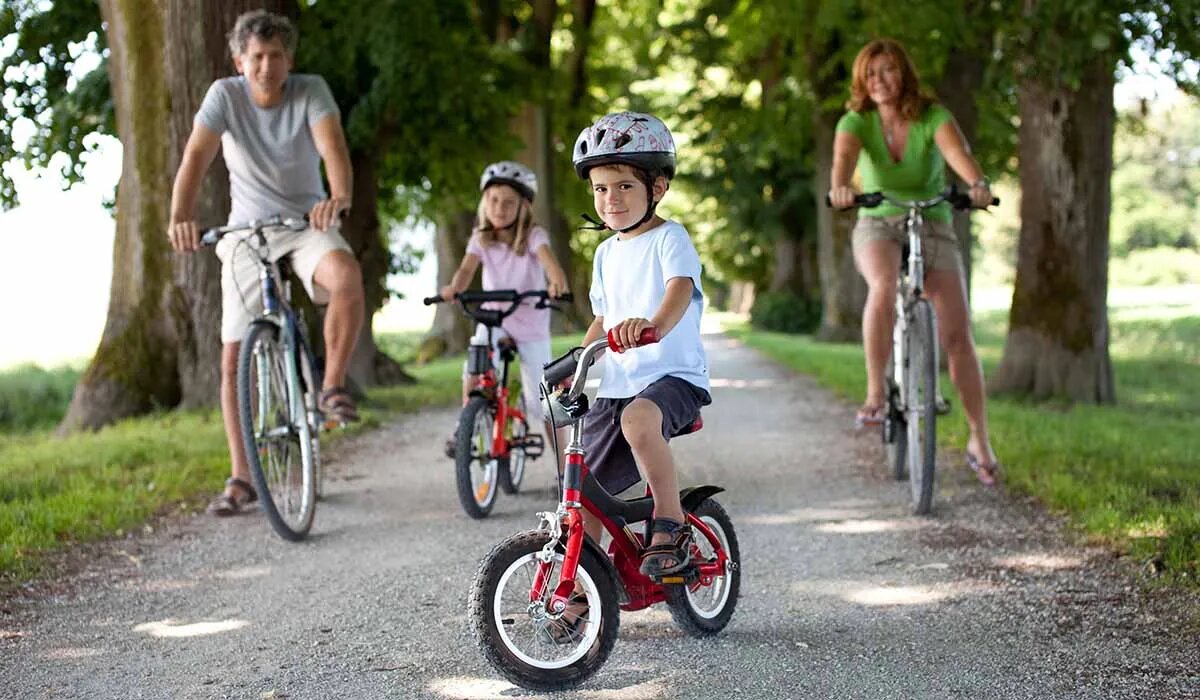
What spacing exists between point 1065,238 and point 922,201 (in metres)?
5.68

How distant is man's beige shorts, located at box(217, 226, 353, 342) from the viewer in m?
6.81

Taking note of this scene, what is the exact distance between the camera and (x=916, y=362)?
700 centimetres

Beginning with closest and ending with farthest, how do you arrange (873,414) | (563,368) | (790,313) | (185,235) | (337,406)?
1. (563,368)
2. (185,235)
3. (337,406)
4. (873,414)
5. (790,313)

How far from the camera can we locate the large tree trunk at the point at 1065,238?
477 inches

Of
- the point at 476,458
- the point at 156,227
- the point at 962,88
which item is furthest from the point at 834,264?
the point at 476,458

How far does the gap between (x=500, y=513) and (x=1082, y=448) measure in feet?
12.3

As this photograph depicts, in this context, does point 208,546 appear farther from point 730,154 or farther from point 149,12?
point 730,154

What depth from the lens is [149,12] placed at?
10.9 meters

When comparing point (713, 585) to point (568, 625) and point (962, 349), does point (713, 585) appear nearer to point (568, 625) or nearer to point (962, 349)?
point (568, 625)

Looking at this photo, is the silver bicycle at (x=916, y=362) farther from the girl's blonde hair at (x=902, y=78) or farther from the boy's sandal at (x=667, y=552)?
the boy's sandal at (x=667, y=552)

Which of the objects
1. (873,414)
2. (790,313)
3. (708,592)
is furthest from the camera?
(790,313)

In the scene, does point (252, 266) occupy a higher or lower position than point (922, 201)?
lower

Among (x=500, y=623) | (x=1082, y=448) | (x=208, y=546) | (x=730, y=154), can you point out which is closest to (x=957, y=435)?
(x=1082, y=448)

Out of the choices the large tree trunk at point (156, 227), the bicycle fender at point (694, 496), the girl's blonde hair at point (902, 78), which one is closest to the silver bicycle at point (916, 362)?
the girl's blonde hair at point (902, 78)
